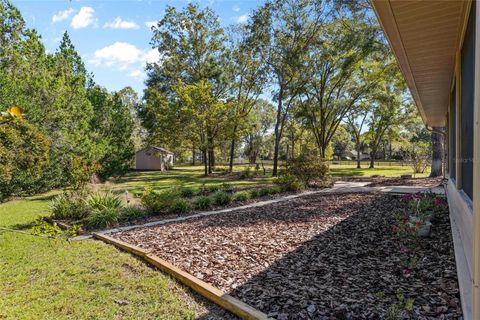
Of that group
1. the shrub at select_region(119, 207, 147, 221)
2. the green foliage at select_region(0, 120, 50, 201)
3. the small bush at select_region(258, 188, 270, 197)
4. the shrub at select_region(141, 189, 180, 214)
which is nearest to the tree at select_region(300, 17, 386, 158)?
the small bush at select_region(258, 188, 270, 197)

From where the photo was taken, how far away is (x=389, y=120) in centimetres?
2806

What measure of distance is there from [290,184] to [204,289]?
29.2 feet

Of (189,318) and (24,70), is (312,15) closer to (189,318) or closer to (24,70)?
(24,70)

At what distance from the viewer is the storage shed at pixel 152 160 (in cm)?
3023

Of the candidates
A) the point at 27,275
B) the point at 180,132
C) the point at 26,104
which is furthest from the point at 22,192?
the point at 27,275

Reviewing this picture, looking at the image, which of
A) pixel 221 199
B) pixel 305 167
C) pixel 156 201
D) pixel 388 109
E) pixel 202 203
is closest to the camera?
pixel 156 201

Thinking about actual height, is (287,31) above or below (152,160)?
above

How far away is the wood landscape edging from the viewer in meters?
2.69

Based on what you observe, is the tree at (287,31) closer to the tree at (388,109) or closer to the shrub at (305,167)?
the tree at (388,109)

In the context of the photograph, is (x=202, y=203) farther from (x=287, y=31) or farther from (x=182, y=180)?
(x=287, y=31)

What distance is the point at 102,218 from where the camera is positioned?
670cm

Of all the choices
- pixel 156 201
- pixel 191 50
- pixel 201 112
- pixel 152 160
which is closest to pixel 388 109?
pixel 201 112

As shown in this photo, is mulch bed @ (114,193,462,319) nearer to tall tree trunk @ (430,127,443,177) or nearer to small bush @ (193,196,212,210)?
small bush @ (193,196,212,210)

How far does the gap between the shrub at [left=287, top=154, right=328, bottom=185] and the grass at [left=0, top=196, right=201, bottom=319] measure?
9.24 m
